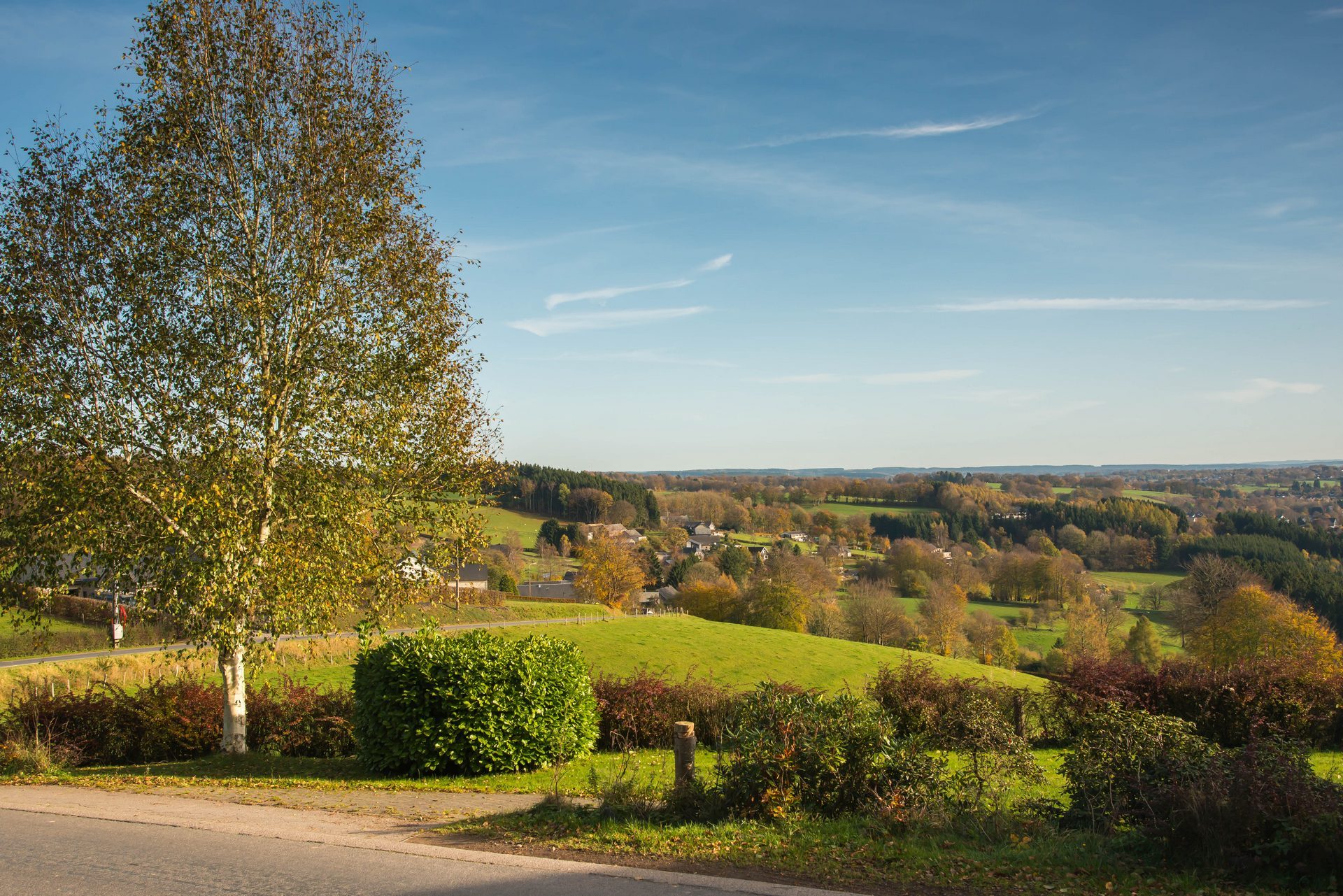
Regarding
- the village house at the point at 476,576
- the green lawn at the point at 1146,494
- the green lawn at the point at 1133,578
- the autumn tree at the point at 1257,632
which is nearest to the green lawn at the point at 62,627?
the village house at the point at 476,576

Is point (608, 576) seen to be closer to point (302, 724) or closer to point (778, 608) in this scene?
point (778, 608)

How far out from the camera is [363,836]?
27.1ft

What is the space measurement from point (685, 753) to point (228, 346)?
1052 centimetres

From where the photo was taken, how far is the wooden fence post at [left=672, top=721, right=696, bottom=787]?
28.7 feet

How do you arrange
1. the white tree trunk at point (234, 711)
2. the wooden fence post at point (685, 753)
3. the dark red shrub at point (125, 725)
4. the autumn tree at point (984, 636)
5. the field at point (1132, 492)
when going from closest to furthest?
the wooden fence post at point (685, 753) → the white tree trunk at point (234, 711) → the dark red shrub at point (125, 725) → the autumn tree at point (984, 636) → the field at point (1132, 492)

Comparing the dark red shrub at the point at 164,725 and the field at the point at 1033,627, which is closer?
the dark red shrub at the point at 164,725

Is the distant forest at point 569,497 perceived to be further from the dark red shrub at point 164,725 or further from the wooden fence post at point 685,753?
the wooden fence post at point 685,753

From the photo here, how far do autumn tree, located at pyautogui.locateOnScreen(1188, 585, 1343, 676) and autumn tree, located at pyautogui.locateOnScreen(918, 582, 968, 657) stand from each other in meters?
19.1

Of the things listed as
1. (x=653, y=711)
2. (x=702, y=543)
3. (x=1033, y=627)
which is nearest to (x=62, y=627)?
(x=653, y=711)

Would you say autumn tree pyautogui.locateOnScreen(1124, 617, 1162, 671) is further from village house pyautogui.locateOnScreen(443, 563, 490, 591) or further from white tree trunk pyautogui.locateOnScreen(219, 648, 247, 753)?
white tree trunk pyautogui.locateOnScreen(219, 648, 247, 753)

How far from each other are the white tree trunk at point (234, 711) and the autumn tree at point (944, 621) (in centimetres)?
5673

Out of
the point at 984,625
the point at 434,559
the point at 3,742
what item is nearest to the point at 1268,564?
the point at 984,625

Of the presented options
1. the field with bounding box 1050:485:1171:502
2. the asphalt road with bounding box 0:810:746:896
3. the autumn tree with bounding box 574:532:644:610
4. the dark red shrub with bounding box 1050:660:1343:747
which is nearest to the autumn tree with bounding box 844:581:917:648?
the autumn tree with bounding box 574:532:644:610

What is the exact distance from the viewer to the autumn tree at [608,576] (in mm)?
77938
